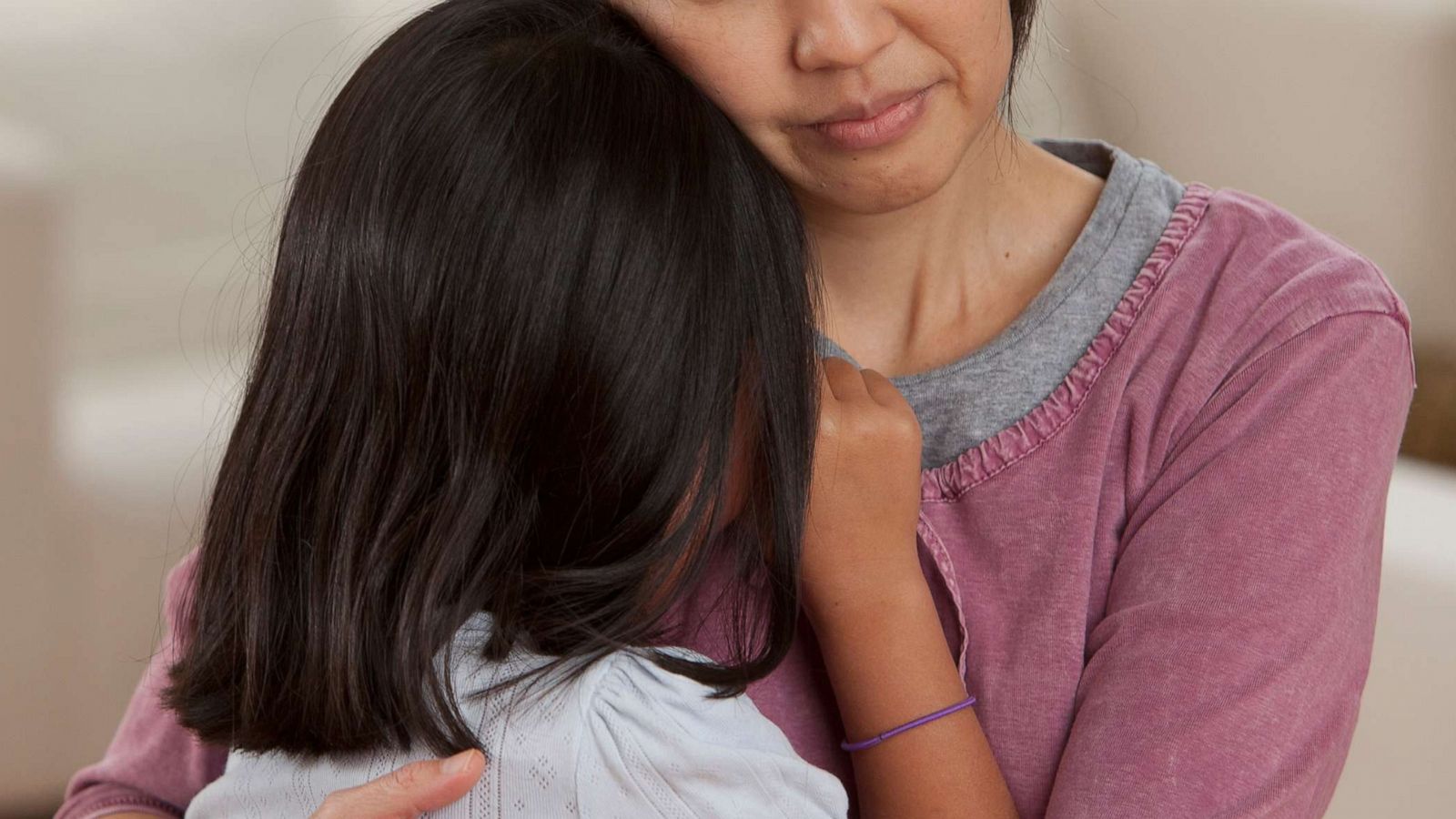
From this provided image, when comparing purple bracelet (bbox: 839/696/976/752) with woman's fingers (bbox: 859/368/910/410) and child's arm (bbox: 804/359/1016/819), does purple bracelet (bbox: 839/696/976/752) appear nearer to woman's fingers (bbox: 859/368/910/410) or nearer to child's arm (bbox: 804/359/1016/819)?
child's arm (bbox: 804/359/1016/819)

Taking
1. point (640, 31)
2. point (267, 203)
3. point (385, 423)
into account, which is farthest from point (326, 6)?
point (385, 423)

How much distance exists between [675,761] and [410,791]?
160mm

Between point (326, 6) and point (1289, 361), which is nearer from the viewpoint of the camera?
point (1289, 361)

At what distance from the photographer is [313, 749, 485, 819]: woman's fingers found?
0.86m

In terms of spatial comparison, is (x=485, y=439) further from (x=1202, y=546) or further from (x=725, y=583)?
(x=1202, y=546)

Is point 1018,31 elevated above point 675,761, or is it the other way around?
point 1018,31

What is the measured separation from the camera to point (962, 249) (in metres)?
1.15

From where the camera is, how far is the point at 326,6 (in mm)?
1883

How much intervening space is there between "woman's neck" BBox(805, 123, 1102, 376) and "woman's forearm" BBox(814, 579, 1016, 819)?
24 centimetres

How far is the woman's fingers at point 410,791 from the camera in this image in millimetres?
858

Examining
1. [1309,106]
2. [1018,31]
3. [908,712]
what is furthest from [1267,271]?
[1309,106]

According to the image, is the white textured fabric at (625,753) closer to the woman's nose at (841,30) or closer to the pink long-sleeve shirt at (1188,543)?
the pink long-sleeve shirt at (1188,543)

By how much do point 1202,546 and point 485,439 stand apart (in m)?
0.44

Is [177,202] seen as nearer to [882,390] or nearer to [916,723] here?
[882,390]
